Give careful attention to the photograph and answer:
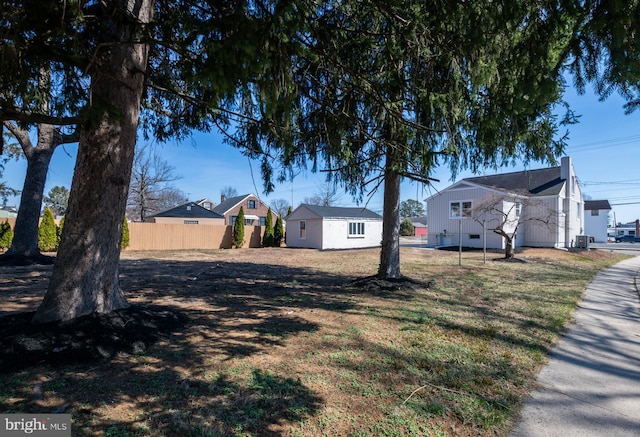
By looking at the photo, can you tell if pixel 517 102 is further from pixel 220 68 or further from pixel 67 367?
pixel 67 367

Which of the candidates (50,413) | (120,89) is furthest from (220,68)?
(50,413)

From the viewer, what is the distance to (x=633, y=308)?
602cm

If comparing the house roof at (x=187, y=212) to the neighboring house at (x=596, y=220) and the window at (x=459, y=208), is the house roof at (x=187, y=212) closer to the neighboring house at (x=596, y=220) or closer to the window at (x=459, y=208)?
the window at (x=459, y=208)

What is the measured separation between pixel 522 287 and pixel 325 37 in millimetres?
7242

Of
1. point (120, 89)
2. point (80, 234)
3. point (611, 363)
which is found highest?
point (120, 89)

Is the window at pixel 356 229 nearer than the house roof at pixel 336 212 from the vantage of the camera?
No

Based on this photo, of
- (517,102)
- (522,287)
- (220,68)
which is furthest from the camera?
(522,287)

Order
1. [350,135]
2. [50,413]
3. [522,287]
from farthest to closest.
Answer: [522,287] < [350,135] < [50,413]

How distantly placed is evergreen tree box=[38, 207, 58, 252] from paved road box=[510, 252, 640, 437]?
2123cm

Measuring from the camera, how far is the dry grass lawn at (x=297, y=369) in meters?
2.17

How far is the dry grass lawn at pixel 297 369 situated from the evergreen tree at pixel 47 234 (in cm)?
1381

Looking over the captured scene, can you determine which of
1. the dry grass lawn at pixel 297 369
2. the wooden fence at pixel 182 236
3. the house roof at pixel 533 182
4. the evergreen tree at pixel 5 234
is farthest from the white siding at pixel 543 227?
the evergreen tree at pixel 5 234

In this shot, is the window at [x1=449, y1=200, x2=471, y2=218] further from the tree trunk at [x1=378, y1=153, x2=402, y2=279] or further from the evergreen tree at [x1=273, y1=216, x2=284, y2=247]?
the tree trunk at [x1=378, y1=153, x2=402, y2=279]

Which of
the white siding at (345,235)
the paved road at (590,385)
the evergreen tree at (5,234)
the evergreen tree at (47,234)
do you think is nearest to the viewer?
the paved road at (590,385)
